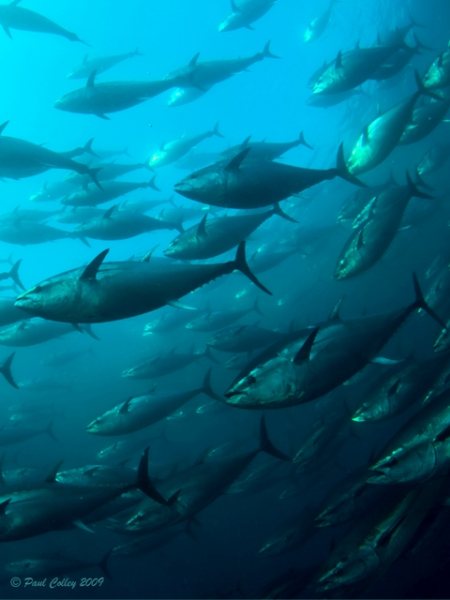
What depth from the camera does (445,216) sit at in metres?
13.2

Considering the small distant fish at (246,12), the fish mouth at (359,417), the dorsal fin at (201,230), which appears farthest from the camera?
the small distant fish at (246,12)

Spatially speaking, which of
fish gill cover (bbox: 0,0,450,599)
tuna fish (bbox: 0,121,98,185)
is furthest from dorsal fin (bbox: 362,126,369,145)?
tuna fish (bbox: 0,121,98,185)

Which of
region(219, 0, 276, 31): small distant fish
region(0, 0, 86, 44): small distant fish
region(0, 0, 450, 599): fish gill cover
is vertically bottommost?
region(0, 0, 450, 599): fish gill cover

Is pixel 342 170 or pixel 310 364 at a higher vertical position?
pixel 342 170

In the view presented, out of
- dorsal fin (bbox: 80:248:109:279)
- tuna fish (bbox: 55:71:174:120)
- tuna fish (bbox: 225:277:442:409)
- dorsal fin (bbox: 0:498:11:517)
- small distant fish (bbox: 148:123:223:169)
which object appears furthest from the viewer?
small distant fish (bbox: 148:123:223:169)

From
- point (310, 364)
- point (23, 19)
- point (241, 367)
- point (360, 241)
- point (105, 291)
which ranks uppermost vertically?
point (23, 19)

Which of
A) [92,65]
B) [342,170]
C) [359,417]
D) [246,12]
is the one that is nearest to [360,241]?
[342,170]

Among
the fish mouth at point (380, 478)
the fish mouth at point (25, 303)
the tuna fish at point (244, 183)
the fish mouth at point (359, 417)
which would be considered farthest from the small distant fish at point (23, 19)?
the fish mouth at point (380, 478)

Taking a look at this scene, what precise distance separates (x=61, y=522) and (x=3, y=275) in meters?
3.50

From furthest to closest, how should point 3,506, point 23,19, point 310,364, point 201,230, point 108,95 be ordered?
point 23,19, point 108,95, point 201,230, point 3,506, point 310,364

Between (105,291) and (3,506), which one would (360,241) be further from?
(3,506)

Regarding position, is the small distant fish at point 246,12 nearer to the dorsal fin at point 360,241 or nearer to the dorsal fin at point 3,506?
the dorsal fin at point 360,241

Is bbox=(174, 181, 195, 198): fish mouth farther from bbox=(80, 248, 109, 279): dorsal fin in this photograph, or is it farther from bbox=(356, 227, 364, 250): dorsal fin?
bbox=(356, 227, 364, 250): dorsal fin

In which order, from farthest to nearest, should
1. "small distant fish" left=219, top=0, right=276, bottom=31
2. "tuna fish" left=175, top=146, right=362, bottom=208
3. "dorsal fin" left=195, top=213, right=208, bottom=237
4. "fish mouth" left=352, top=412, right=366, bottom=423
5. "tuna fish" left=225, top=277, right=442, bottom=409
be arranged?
"small distant fish" left=219, top=0, right=276, bottom=31 < "dorsal fin" left=195, top=213, right=208, bottom=237 < "fish mouth" left=352, top=412, right=366, bottom=423 < "tuna fish" left=175, top=146, right=362, bottom=208 < "tuna fish" left=225, top=277, right=442, bottom=409
